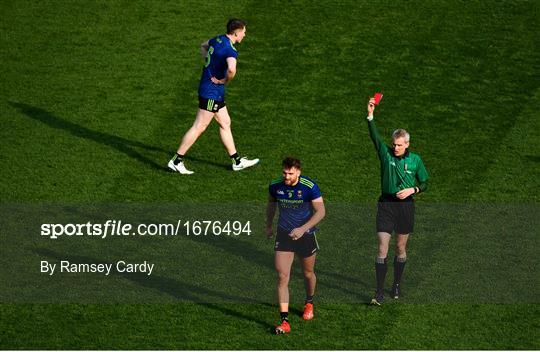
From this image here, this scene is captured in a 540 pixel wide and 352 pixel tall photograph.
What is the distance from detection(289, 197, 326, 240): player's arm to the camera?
15.2 m

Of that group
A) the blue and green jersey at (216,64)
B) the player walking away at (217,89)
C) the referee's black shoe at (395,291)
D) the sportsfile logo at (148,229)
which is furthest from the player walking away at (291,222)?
the blue and green jersey at (216,64)

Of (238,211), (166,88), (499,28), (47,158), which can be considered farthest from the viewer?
(499,28)

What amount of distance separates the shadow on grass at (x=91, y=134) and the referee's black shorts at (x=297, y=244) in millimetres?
4950

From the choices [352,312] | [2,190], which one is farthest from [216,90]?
[352,312]

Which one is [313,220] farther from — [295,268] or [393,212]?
[295,268]

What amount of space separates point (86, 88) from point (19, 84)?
1250mm

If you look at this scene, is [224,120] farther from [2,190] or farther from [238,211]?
[2,190]

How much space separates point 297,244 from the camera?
1567 centimetres

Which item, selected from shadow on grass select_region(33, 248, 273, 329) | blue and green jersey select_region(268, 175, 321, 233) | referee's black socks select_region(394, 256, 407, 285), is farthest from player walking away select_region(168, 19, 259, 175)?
referee's black socks select_region(394, 256, 407, 285)

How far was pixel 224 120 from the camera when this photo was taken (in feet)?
64.4

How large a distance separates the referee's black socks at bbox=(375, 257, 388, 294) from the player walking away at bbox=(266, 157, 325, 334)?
1067 mm

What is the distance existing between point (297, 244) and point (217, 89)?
4.54 metres

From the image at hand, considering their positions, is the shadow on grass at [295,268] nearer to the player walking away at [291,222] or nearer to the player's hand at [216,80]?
the player walking away at [291,222]

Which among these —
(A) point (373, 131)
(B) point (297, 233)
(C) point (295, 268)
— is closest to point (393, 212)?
(A) point (373, 131)
